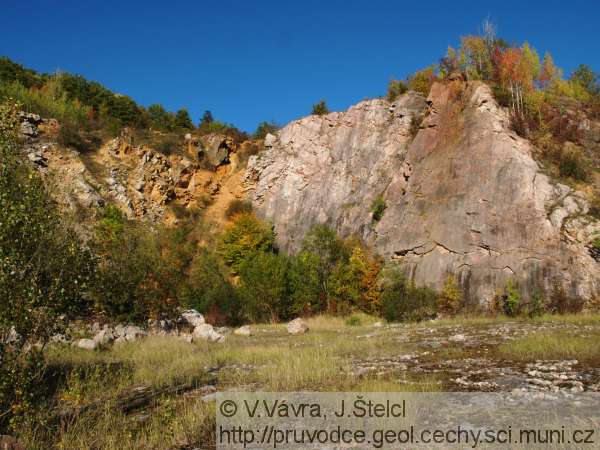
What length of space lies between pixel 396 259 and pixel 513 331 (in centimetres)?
1852

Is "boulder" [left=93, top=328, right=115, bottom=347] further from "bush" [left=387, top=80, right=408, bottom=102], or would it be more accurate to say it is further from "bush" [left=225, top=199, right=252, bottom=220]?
"bush" [left=387, top=80, right=408, bottom=102]

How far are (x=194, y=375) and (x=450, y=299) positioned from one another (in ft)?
75.9

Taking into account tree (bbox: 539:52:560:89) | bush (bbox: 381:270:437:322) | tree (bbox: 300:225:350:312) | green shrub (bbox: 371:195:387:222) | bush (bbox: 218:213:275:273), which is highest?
tree (bbox: 539:52:560:89)

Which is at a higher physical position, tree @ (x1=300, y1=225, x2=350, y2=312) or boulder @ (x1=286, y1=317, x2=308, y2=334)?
tree @ (x1=300, y1=225, x2=350, y2=312)

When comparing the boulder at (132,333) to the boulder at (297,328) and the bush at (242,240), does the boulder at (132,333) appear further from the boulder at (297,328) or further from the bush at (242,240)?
the bush at (242,240)

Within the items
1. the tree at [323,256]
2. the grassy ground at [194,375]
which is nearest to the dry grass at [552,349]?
the grassy ground at [194,375]

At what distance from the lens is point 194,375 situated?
38.2 feet

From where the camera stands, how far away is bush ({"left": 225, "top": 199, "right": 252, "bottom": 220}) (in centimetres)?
5250

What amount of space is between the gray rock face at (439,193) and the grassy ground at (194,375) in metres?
12.1

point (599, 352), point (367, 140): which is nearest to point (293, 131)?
point (367, 140)

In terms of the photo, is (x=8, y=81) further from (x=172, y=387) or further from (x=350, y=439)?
(x=350, y=439)

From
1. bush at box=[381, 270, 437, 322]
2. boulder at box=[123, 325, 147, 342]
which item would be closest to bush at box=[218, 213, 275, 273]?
bush at box=[381, 270, 437, 322]

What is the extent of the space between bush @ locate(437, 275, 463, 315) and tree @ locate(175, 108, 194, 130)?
45.8 meters

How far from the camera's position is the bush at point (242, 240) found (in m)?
45.9
